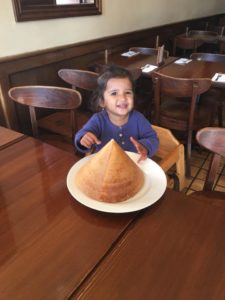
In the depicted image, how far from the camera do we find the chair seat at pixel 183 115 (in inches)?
86.0

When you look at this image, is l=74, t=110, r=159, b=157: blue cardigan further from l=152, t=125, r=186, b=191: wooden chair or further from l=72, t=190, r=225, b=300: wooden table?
l=72, t=190, r=225, b=300: wooden table

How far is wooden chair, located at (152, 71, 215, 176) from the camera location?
191 cm

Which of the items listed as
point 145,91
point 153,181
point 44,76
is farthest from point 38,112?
point 153,181

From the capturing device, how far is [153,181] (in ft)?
2.68

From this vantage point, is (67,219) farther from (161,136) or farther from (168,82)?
(168,82)

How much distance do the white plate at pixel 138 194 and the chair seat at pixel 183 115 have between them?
1.40m

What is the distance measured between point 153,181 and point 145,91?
2.20 meters

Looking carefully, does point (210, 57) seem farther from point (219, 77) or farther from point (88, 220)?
→ point (88, 220)

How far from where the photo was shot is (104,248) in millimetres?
629

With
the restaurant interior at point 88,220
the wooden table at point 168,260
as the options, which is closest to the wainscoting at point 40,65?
the restaurant interior at point 88,220

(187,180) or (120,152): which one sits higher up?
(120,152)

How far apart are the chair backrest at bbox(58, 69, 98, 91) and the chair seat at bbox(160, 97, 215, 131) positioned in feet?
2.29

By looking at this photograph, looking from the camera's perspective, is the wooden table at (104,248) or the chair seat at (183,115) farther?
the chair seat at (183,115)

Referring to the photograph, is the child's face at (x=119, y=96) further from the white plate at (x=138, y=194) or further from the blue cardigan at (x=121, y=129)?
the white plate at (x=138, y=194)
